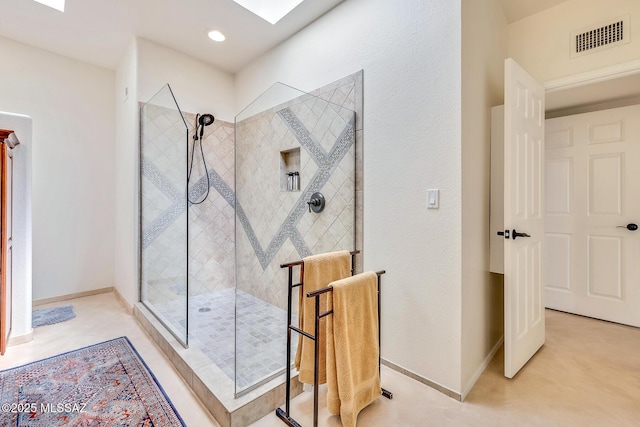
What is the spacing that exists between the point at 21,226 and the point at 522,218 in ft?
11.7

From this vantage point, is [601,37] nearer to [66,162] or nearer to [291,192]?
[291,192]

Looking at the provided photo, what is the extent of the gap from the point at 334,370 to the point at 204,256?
224cm

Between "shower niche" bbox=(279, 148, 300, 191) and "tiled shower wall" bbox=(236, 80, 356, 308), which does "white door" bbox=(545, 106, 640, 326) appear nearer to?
"tiled shower wall" bbox=(236, 80, 356, 308)

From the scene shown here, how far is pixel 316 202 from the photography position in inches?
90.9

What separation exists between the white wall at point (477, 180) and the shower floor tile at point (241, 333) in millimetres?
1067

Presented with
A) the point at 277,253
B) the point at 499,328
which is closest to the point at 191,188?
the point at 277,253

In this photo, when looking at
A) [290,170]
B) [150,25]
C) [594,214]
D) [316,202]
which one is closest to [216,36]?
[150,25]

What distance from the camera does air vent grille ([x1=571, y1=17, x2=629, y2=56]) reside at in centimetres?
204

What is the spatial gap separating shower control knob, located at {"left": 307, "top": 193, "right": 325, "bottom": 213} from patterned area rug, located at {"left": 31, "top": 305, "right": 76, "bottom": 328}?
2.48m

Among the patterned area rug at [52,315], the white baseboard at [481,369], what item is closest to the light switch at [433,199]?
the white baseboard at [481,369]

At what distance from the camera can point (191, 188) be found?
3025mm

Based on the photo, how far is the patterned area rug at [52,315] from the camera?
2.59m

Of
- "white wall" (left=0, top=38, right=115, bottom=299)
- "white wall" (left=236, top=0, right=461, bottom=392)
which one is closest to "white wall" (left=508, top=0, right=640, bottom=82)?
"white wall" (left=236, top=0, right=461, bottom=392)

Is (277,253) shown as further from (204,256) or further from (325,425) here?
(325,425)
